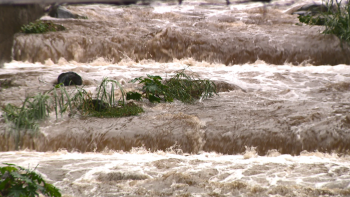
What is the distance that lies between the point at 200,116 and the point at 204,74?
6.64 ft

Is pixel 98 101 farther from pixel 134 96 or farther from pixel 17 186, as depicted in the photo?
pixel 17 186

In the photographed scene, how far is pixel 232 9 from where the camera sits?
1104 centimetres

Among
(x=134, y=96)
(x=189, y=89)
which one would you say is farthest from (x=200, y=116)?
(x=134, y=96)

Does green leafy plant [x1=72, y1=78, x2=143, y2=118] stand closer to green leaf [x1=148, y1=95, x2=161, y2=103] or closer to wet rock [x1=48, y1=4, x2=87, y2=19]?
green leaf [x1=148, y1=95, x2=161, y2=103]

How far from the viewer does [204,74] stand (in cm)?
683

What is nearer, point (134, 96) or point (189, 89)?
point (134, 96)

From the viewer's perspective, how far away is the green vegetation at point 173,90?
5492mm

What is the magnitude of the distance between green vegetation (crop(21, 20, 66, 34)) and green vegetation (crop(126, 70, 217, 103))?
351cm

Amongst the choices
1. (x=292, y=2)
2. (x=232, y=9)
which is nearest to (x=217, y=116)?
(x=232, y=9)

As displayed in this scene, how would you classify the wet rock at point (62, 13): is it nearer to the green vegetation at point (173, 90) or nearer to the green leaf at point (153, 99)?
the green vegetation at point (173, 90)

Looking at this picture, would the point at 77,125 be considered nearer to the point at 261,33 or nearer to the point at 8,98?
the point at 8,98

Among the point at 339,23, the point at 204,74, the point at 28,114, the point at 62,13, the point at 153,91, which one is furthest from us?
the point at 62,13

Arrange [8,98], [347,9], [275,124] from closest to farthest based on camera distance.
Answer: [275,124]
[8,98]
[347,9]

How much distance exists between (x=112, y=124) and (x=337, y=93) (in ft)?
10.8
